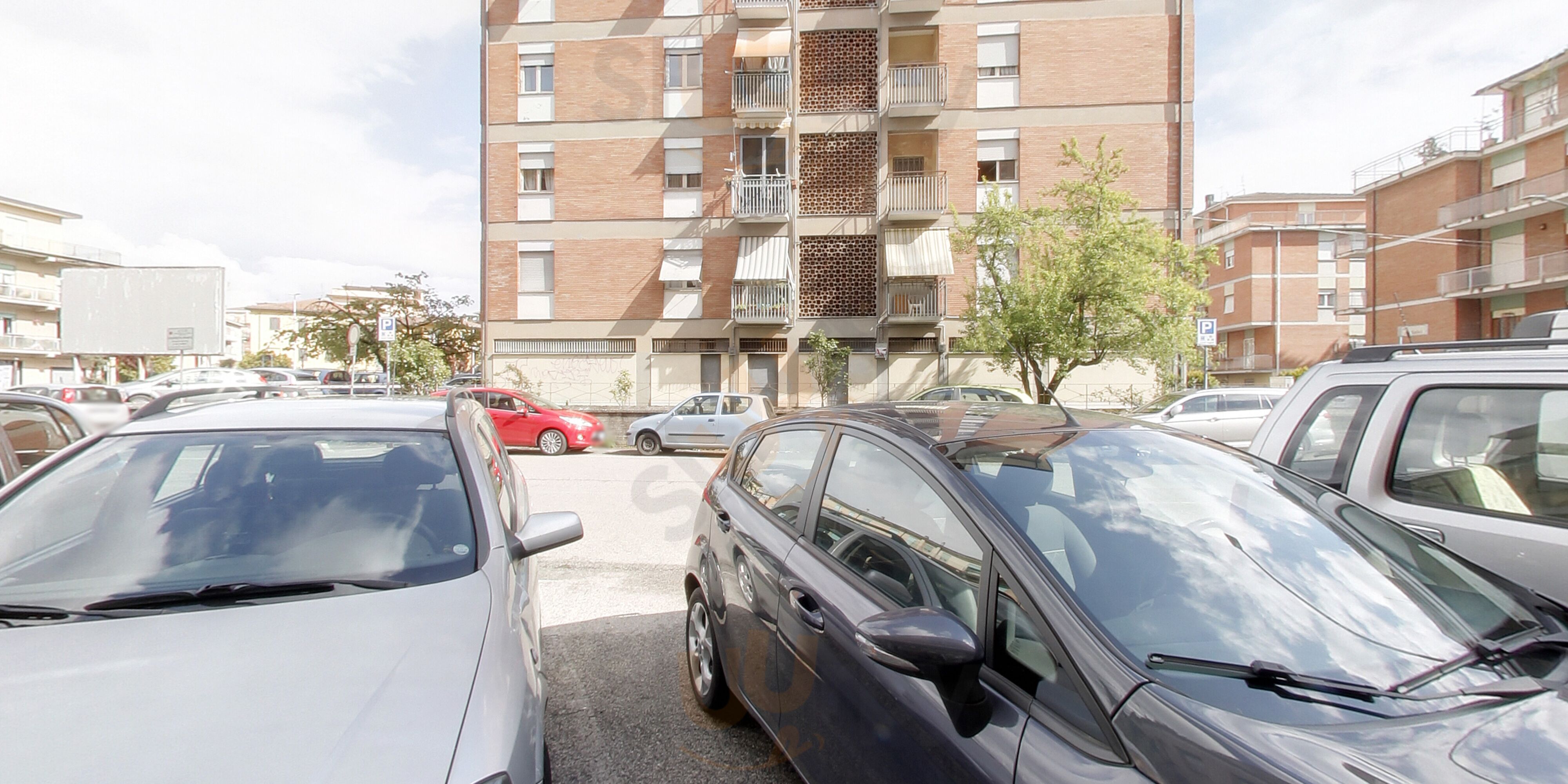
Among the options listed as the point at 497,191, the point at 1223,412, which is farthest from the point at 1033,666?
the point at 497,191

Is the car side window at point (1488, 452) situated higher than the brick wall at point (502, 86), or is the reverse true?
the brick wall at point (502, 86)

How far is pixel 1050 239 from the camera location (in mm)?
18219

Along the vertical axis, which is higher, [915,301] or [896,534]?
[915,301]

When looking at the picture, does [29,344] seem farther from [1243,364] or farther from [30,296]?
[1243,364]

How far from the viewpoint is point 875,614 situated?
2047 millimetres

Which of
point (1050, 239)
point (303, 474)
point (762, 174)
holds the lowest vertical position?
point (303, 474)

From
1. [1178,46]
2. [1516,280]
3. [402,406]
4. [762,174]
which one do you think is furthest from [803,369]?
[1516,280]

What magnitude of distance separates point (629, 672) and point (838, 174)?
21.8 metres

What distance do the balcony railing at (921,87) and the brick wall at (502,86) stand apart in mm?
12598

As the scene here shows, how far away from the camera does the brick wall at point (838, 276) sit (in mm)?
23578

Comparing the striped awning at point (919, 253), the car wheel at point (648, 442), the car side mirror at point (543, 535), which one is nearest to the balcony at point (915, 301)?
the striped awning at point (919, 253)

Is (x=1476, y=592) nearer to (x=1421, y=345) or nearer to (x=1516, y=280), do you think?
(x=1421, y=345)

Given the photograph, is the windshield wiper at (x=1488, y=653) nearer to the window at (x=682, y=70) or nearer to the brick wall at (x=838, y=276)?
the brick wall at (x=838, y=276)

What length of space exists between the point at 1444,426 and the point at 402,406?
4493 mm
